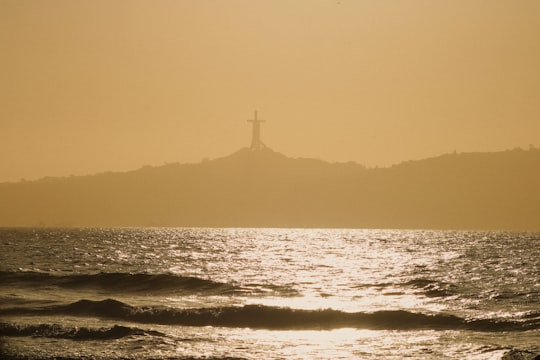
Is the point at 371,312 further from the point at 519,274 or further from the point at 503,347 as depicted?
the point at 519,274

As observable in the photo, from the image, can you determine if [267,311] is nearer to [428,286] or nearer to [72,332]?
[72,332]

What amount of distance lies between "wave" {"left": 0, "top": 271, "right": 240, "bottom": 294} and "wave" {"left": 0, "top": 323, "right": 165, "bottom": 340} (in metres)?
23.2

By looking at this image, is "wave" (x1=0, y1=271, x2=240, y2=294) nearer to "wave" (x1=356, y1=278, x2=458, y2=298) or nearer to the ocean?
the ocean

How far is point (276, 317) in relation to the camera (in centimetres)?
5384

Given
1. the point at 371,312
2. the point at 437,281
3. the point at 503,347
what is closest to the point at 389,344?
the point at 503,347

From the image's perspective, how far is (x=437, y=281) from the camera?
75875 mm

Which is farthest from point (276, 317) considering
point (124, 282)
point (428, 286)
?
point (124, 282)

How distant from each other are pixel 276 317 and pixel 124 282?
1013 inches

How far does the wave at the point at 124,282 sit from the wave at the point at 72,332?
76.2ft

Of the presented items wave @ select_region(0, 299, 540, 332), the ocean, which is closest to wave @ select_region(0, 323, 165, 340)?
the ocean

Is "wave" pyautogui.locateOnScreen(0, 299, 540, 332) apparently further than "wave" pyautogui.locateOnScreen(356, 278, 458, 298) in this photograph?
No

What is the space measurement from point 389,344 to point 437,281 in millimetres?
33530

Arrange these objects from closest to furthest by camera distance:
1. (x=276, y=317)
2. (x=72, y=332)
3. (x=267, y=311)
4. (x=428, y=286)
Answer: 1. (x=72, y=332)
2. (x=276, y=317)
3. (x=267, y=311)
4. (x=428, y=286)

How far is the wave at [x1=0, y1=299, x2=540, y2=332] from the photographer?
50219 millimetres
